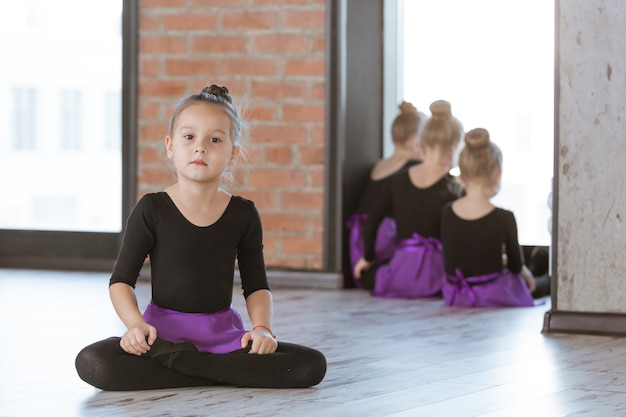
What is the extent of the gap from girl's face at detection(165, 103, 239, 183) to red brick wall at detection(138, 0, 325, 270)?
2.17 m

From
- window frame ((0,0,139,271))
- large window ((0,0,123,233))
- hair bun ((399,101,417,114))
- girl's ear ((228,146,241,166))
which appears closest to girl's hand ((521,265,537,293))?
hair bun ((399,101,417,114))

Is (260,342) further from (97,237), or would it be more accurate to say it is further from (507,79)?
(97,237)

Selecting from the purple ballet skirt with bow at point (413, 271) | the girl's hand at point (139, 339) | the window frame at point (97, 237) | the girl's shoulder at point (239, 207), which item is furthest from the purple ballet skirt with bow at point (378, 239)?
the girl's hand at point (139, 339)

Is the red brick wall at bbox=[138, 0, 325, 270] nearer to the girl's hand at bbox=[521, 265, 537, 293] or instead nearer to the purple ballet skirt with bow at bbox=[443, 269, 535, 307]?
the purple ballet skirt with bow at bbox=[443, 269, 535, 307]

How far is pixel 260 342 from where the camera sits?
8.23 ft

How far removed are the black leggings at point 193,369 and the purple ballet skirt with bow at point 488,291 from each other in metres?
1.87

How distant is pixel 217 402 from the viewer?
7.67ft

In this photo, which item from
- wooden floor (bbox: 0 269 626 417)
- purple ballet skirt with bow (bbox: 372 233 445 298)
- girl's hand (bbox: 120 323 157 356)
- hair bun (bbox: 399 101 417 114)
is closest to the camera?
wooden floor (bbox: 0 269 626 417)

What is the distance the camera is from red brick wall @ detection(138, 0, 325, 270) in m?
4.85

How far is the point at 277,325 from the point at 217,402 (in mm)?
1300

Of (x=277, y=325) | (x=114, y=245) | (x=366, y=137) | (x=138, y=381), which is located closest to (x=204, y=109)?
(x=138, y=381)

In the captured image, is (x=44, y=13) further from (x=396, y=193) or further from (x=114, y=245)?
(x=396, y=193)

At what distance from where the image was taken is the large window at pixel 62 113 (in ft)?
17.9

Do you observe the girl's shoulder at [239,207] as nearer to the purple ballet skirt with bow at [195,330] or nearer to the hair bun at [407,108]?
the purple ballet skirt with bow at [195,330]
